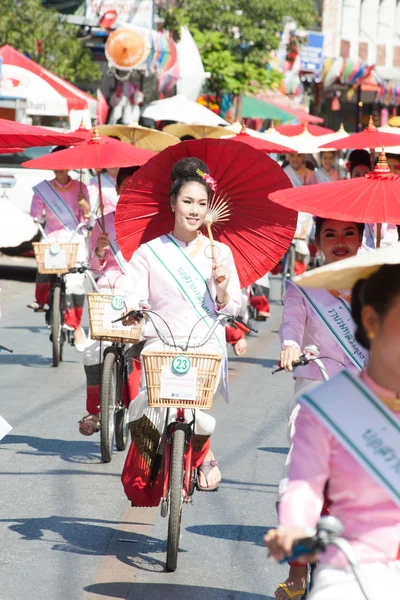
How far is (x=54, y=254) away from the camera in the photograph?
1163 cm

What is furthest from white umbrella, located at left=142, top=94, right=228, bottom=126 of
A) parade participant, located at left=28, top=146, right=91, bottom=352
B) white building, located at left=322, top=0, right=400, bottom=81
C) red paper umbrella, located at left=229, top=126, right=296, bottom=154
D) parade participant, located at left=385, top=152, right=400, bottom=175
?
white building, located at left=322, top=0, right=400, bottom=81

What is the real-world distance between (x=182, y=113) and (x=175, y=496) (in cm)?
1529

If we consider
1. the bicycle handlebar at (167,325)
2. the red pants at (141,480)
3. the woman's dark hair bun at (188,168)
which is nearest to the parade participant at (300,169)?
the woman's dark hair bun at (188,168)

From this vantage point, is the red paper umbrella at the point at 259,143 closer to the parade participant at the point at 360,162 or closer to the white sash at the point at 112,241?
the parade participant at the point at 360,162

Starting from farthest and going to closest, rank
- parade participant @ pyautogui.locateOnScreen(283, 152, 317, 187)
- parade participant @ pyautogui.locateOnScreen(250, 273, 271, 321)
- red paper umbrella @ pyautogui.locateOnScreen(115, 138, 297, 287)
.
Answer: parade participant @ pyautogui.locateOnScreen(283, 152, 317, 187), parade participant @ pyautogui.locateOnScreen(250, 273, 271, 321), red paper umbrella @ pyautogui.locateOnScreen(115, 138, 297, 287)

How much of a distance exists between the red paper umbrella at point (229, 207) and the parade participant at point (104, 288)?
164 cm

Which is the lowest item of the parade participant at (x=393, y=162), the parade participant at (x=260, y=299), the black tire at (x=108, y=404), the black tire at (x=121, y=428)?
the parade participant at (x=260, y=299)

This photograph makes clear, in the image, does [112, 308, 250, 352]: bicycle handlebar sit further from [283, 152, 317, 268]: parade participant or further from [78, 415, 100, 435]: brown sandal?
[283, 152, 317, 268]: parade participant

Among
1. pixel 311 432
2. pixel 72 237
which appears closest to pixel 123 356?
pixel 72 237

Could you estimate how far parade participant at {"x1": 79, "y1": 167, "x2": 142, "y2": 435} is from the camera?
8.41 m

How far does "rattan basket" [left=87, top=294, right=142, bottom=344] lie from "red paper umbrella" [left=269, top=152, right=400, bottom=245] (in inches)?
103

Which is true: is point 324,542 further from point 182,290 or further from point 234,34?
point 234,34

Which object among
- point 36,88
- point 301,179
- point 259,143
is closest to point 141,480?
point 259,143

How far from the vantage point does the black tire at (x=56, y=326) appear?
11.6 metres
